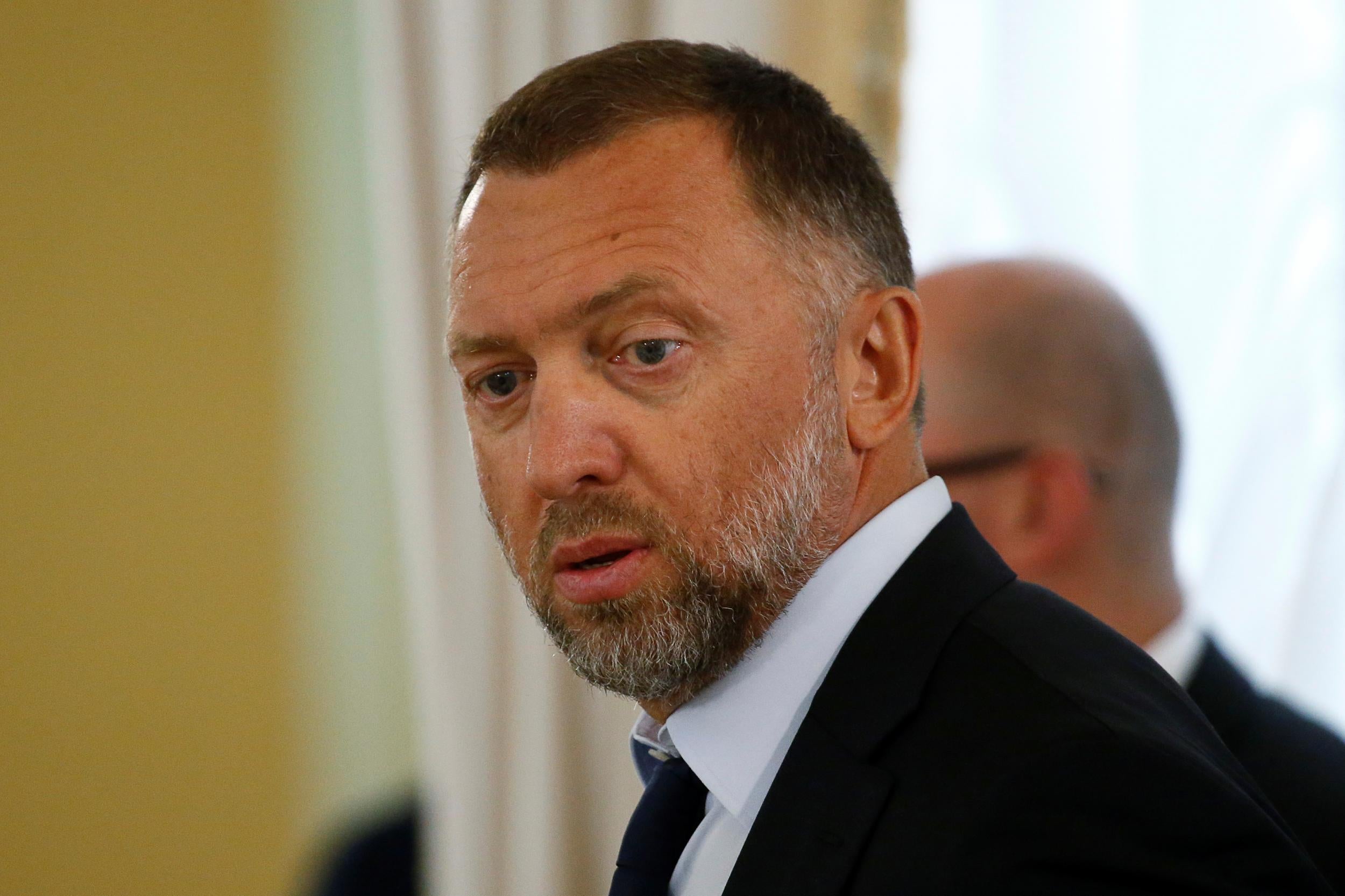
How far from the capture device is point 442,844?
203 centimetres

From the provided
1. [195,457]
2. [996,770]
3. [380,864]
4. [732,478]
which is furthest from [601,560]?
[195,457]

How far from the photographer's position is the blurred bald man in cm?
162

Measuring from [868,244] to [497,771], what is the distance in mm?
1237

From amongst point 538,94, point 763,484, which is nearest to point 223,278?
point 538,94

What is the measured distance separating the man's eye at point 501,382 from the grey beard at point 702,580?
121 millimetres

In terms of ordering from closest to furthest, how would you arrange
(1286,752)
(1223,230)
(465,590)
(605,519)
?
(605,519)
(1286,752)
(1223,230)
(465,590)

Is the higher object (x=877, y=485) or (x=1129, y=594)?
(x=877, y=485)

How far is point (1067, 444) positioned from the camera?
1.62 m

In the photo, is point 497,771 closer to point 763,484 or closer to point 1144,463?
point 1144,463

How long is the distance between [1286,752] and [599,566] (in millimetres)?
904

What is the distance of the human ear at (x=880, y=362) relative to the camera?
3.37 feet

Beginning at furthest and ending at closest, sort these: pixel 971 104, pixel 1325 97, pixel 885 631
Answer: pixel 971 104, pixel 1325 97, pixel 885 631

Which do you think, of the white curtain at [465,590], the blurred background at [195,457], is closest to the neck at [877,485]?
the white curtain at [465,590]

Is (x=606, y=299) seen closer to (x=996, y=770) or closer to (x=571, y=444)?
(x=571, y=444)
